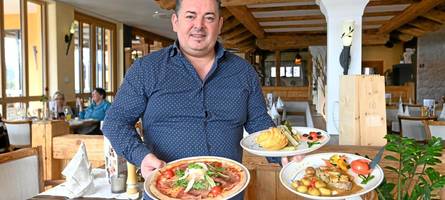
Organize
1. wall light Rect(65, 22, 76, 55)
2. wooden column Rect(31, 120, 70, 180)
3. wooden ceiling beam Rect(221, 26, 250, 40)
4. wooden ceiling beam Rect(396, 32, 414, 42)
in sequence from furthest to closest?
1. wooden ceiling beam Rect(396, 32, 414, 42)
2. wooden ceiling beam Rect(221, 26, 250, 40)
3. wall light Rect(65, 22, 76, 55)
4. wooden column Rect(31, 120, 70, 180)

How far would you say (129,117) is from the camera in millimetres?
1417

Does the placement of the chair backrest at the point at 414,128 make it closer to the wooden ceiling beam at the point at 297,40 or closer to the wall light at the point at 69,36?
the wooden ceiling beam at the point at 297,40

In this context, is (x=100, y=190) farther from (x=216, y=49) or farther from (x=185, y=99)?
(x=216, y=49)

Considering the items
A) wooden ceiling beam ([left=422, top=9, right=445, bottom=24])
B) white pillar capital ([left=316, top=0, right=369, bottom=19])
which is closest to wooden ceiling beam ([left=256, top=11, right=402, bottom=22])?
wooden ceiling beam ([left=422, top=9, right=445, bottom=24])

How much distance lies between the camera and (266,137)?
141cm

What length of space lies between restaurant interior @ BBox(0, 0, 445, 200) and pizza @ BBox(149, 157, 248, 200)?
370mm

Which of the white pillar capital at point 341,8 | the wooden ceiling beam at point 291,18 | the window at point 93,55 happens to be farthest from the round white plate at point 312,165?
the window at point 93,55

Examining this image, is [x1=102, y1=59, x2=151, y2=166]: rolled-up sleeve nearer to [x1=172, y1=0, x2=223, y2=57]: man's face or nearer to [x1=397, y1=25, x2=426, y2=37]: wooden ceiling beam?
[x1=172, y1=0, x2=223, y2=57]: man's face

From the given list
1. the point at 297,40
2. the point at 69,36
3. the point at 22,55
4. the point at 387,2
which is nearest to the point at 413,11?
the point at 387,2

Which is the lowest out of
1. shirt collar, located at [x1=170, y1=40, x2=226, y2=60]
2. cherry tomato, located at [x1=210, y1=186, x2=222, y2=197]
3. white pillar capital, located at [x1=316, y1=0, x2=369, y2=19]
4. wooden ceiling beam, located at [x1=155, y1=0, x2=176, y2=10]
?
cherry tomato, located at [x1=210, y1=186, x2=222, y2=197]

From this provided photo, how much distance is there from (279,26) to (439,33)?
5.50 meters

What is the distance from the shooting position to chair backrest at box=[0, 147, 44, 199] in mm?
2170

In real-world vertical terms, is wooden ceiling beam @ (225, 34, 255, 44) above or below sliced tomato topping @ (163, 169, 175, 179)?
above

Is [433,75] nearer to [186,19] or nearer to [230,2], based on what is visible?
[230,2]
